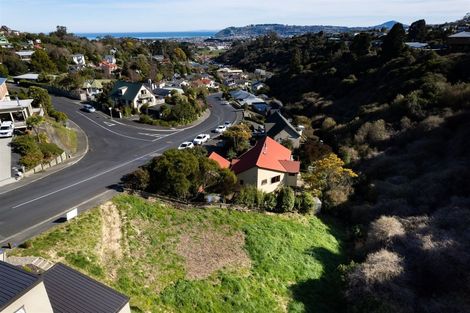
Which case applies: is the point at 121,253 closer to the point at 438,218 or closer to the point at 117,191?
the point at 117,191

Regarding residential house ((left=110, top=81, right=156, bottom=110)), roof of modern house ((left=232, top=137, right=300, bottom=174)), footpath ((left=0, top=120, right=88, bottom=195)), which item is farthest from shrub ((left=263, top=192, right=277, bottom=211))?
residential house ((left=110, top=81, right=156, bottom=110))

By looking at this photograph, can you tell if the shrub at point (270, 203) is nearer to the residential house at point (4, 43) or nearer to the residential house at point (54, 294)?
the residential house at point (54, 294)

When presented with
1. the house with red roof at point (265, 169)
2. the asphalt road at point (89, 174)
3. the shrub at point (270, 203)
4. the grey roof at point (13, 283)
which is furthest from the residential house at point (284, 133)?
the grey roof at point (13, 283)

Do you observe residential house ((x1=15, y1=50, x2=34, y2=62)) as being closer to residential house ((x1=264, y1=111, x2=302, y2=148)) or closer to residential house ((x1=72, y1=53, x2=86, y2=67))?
residential house ((x1=72, y1=53, x2=86, y2=67))

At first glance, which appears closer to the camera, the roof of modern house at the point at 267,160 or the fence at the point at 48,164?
the fence at the point at 48,164

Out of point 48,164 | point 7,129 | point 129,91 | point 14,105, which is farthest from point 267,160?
point 129,91
